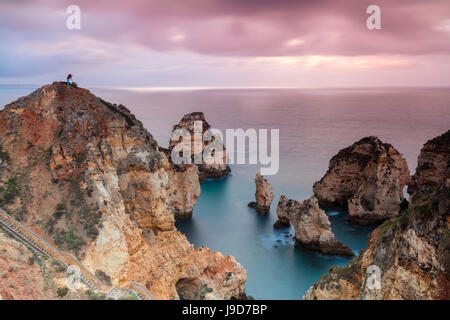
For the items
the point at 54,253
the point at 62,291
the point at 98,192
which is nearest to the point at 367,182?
the point at 98,192

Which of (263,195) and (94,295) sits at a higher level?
(94,295)

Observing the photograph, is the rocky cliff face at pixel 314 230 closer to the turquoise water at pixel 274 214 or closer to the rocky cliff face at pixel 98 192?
the turquoise water at pixel 274 214

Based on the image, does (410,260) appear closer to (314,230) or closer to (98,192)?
(98,192)

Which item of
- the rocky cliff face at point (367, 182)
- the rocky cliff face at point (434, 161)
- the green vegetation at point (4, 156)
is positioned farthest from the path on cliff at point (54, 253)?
the rocky cliff face at point (434, 161)

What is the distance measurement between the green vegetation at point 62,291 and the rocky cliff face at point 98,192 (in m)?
2.17

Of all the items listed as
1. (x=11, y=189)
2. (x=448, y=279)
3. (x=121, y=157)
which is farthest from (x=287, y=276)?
(x=11, y=189)

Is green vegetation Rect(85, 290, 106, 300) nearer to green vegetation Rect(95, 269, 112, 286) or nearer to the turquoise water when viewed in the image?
green vegetation Rect(95, 269, 112, 286)

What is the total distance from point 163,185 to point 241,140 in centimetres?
7999

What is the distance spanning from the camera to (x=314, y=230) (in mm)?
34750

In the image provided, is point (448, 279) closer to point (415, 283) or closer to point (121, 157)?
point (415, 283)

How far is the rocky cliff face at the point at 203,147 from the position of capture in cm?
5654

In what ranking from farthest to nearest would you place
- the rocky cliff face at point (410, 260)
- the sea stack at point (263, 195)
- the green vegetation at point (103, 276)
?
the sea stack at point (263, 195) → the green vegetation at point (103, 276) → the rocky cliff face at point (410, 260)

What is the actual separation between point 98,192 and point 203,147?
42.2 m

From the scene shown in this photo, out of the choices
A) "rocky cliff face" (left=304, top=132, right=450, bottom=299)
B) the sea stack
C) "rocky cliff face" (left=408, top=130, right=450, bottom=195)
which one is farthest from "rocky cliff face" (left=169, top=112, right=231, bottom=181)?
"rocky cliff face" (left=304, top=132, right=450, bottom=299)
